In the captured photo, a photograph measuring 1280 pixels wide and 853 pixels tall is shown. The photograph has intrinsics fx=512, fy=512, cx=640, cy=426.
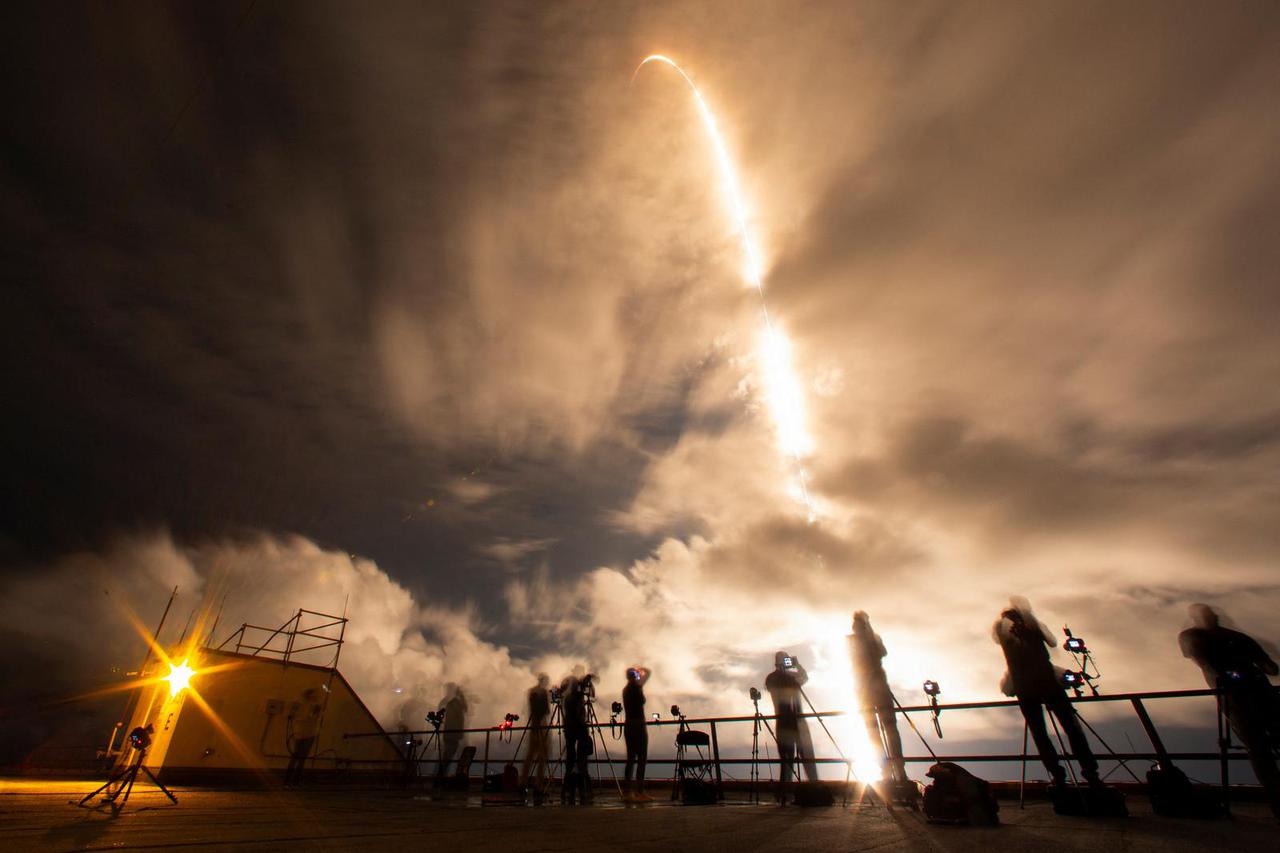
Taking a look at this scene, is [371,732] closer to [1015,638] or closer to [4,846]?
[4,846]

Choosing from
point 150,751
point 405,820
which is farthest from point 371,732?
point 405,820

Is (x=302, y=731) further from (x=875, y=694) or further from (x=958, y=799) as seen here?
(x=958, y=799)

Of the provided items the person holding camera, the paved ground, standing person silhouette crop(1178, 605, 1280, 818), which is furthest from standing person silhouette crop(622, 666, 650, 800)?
standing person silhouette crop(1178, 605, 1280, 818)

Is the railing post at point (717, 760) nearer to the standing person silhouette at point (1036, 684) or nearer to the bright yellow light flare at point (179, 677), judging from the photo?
the standing person silhouette at point (1036, 684)

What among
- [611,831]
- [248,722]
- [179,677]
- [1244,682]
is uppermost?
[179,677]

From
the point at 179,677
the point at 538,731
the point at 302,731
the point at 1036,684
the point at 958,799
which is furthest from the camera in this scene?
the point at 302,731

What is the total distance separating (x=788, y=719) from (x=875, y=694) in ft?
4.17

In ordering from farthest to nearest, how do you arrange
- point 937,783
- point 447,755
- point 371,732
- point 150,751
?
point 371,732 < point 447,755 < point 150,751 < point 937,783

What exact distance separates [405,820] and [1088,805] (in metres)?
6.07

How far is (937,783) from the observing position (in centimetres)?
448

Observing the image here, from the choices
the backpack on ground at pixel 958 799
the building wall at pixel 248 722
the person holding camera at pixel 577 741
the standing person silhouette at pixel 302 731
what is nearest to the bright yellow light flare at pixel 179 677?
the building wall at pixel 248 722

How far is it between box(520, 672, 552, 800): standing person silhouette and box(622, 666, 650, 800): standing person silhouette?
175 cm

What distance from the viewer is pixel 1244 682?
4.12 metres

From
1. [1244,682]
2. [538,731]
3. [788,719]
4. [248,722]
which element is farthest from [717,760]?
[248,722]
